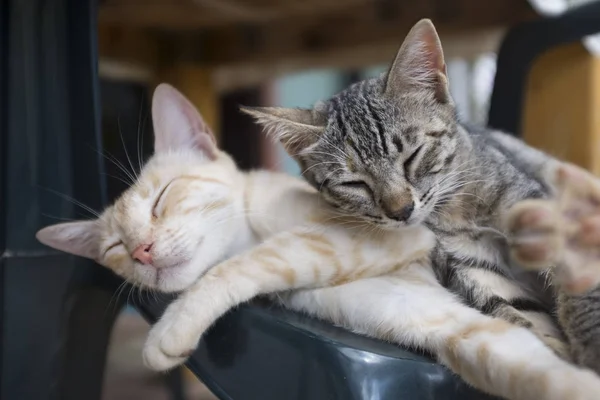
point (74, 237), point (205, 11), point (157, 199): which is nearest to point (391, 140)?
point (157, 199)

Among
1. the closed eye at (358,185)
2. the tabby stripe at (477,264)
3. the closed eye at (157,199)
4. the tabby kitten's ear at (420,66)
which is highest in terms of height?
the tabby kitten's ear at (420,66)

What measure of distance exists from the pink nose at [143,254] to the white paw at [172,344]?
0.15 metres

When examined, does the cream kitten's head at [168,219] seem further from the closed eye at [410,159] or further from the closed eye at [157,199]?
the closed eye at [410,159]

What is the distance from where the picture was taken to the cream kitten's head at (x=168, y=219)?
0.88 metres

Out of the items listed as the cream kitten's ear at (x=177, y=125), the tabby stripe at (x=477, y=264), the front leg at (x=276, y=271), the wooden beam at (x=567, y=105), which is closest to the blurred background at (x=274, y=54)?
the wooden beam at (x=567, y=105)

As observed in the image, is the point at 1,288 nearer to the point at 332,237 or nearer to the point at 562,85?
the point at 332,237

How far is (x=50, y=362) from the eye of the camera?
0.92 m

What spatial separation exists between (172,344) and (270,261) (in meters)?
0.17

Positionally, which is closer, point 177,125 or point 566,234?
point 566,234

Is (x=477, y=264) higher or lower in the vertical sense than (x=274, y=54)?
lower

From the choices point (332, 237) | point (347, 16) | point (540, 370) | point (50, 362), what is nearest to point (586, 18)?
point (347, 16)

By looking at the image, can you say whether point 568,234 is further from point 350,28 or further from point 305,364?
point 350,28

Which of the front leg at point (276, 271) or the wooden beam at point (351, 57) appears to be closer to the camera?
the front leg at point (276, 271)

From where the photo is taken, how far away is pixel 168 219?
0.90 meters
